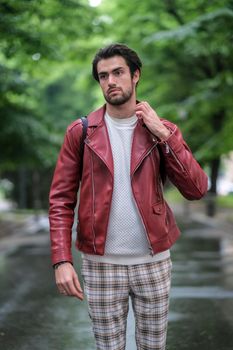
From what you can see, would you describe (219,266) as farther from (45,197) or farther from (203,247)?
(45,197)

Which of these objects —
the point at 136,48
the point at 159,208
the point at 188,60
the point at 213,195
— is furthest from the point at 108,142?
the point at 213,195

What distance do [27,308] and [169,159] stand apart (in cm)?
482

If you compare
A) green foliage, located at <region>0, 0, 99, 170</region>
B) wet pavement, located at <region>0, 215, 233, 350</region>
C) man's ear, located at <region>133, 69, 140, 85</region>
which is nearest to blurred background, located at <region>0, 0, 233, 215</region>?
green foliage, located at <region>0, 0, 99, 170</region>

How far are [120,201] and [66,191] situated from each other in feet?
0.93

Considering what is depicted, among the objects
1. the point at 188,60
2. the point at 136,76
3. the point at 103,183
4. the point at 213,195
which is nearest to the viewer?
the point at 103,183

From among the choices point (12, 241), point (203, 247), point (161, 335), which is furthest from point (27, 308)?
point (12, 241)

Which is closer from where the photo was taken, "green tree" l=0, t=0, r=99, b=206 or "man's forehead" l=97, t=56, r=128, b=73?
"man's forehead" l=97, t=56, r=128, b=73

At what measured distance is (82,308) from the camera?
733cm

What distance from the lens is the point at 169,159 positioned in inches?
118

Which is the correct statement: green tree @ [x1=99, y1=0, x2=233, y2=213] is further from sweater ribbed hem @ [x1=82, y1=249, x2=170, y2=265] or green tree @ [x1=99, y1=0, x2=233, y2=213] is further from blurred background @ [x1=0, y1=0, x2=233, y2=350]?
sweater ribbed hem @ [x1=82, y1=249, x2=170, y2=265]

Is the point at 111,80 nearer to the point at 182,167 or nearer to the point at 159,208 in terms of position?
the point at 182,167

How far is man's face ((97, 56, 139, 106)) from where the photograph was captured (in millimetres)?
3033

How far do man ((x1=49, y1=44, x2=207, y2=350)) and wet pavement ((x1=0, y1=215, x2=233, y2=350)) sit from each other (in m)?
2.50

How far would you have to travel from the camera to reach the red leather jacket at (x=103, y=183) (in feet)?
9.80
